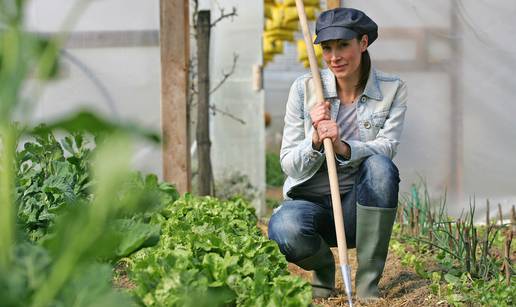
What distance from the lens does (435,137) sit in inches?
227

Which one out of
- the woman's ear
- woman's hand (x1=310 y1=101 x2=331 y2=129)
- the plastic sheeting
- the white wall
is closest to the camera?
woman's hand (x1=310 y1=101 x2=331 y2=129)

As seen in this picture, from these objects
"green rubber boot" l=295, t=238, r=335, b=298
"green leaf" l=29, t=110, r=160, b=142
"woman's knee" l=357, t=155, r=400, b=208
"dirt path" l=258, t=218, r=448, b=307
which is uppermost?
"green leaf" l=29, t=110, r=160, b=142

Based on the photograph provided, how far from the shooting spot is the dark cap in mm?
3348

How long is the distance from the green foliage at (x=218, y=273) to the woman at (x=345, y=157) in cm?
28

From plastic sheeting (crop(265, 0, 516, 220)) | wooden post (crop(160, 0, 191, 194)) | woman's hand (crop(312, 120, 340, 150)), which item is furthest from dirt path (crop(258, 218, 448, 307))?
plastic sheeting (crop(265, 0, 516, 220))

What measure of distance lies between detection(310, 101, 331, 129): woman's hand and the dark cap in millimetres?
271

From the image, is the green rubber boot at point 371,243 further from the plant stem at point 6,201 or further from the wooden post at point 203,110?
the wooden post at point 203,110

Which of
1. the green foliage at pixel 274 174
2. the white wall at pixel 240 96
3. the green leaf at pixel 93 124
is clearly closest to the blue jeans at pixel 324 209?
the green leaf at pixel 93 124

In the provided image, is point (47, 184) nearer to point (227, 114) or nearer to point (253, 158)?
point (227, 114)

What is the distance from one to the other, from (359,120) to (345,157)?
194 millimetres

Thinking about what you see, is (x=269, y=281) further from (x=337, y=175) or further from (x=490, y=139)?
(x=490, y=139)

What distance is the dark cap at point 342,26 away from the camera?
3.35 metres

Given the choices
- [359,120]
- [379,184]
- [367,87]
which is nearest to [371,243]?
[379,184]

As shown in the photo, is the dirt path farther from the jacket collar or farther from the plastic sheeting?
A: the plastic sheeting
